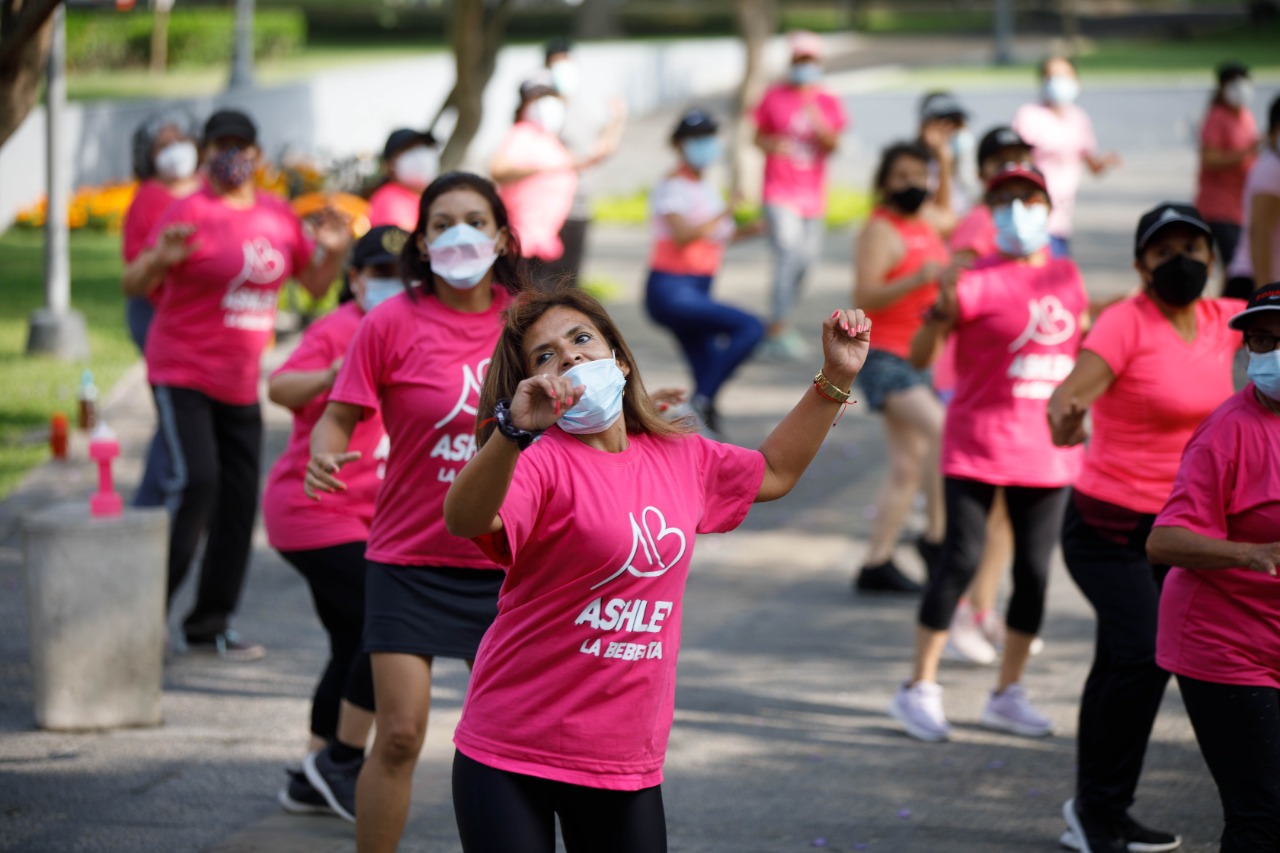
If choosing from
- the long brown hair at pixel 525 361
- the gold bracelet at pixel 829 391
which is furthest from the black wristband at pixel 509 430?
the gold bracelet at pixel 829 391

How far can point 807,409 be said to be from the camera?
3.96 metres

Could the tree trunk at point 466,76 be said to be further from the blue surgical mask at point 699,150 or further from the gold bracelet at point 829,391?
the gold bracelet at point 829,391

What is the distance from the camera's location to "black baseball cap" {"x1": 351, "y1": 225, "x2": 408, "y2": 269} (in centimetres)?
554

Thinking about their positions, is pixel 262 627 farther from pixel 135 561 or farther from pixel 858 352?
pixel 858 352

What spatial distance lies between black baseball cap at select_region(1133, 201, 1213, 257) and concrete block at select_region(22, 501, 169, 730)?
369 centimetres

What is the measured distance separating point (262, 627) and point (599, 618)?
4.57 m

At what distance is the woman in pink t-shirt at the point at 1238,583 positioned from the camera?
424cm

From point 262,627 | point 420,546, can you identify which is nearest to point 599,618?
point 420,546

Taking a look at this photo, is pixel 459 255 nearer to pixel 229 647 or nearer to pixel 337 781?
pixel 337 781

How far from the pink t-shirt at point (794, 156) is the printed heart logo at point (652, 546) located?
9.69 meters

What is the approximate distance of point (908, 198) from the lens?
782 cm

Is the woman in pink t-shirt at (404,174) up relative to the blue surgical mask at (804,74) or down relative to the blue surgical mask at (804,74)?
down

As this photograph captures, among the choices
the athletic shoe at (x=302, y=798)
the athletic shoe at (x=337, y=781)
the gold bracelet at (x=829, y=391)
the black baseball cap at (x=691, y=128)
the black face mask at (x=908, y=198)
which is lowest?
the athletic shoe at (x=302, y=798)

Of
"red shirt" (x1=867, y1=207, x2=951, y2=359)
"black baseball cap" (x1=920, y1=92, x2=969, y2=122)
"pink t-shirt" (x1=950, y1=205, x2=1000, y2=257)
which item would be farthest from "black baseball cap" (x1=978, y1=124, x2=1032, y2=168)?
"black baseball cap" (x1=920, y1=92, x2=969, y2=122)
